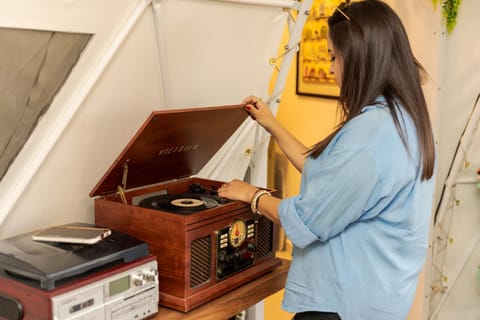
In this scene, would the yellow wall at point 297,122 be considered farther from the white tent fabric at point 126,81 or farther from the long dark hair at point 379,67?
the long dark hair at point 379,67

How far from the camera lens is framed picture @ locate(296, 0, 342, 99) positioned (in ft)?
11.1

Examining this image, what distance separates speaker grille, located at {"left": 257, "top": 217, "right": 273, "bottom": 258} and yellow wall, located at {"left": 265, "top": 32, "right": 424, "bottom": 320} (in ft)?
5.75

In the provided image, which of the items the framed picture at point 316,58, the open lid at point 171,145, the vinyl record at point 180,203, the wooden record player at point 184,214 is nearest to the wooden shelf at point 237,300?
the wooden record player at point 184,214

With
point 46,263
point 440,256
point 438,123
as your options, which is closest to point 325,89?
point 438,123

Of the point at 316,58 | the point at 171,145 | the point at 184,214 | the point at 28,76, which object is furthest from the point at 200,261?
the point at 316,58

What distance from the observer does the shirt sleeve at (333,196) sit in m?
1.30

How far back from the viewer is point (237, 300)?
1.58 metres

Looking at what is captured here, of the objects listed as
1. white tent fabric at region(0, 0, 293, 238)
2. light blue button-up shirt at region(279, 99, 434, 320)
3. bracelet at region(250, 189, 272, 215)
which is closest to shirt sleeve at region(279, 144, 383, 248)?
light blue button-up shirt at region(279, 99, 434, 320)

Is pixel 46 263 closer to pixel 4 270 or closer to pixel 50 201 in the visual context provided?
pixel 4 270

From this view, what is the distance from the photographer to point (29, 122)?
148 cm

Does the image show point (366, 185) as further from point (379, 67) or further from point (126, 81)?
point (126, 81)

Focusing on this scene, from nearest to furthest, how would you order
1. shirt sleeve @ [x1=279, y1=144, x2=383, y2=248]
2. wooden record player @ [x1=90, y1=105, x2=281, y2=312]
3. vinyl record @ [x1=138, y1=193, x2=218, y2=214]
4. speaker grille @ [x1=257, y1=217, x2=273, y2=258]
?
1. shirt sleeve @ [x1=279, y1=144, x2=383, y2=248]
2. wooden record player @ [x1=90, y1=105, x2=281, y2=312]
3. vinyl record @ [x1=138, y1=193, x2=218, y2=214]
4. speaker grille @ [x1=257, y1=217, x2=273, y2=258]

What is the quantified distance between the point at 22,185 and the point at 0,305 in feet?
1.04

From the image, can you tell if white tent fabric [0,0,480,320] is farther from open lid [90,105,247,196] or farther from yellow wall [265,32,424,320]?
yellow wall [265,32,424,320]
